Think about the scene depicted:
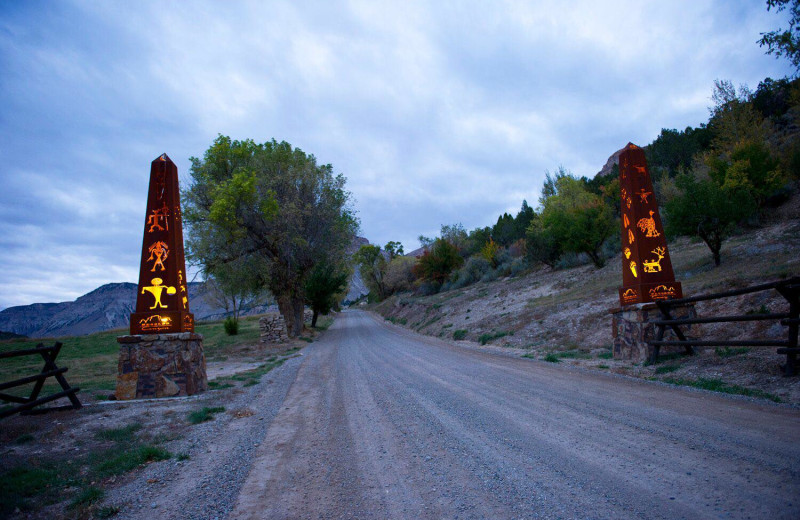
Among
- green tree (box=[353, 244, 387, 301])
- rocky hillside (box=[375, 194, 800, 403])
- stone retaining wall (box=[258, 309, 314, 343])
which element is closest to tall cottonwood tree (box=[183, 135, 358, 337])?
stone retaining wall (box=[258, 309, 314, 343])

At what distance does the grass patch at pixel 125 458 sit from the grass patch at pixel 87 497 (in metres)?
0.58

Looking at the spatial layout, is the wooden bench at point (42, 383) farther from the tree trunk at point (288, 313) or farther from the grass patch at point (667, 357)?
the tree trunk at point (288, 313)

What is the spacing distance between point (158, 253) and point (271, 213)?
13.5m

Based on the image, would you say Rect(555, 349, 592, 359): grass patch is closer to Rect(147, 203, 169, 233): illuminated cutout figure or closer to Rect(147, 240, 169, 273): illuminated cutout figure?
Rect(147, 240, 169, 273): illuminated cutout figure

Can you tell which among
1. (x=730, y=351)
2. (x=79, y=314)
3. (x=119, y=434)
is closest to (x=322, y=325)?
(x=119, y=434)

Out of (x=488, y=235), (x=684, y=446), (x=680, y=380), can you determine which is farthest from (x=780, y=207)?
(x=488, y=235)

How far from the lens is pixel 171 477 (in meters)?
4.25

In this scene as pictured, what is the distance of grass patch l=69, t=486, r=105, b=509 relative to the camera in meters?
3.64

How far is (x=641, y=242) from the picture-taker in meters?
10.2

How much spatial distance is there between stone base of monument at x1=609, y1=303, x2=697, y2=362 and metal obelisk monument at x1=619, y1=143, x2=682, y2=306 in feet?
0.87

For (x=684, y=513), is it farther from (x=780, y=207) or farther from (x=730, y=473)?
(x=780, y=207)

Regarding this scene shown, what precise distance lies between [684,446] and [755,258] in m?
16.6

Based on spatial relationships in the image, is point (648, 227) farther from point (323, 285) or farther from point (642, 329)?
point (323, 285)

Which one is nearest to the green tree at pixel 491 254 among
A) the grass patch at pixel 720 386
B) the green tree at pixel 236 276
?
the green tree at pixel 236 276
